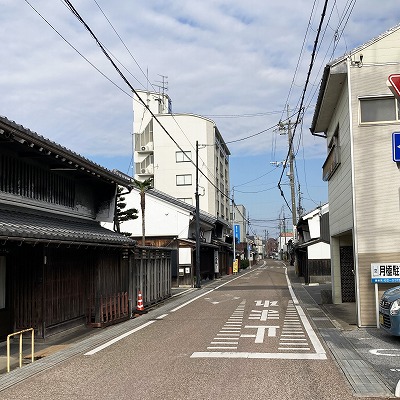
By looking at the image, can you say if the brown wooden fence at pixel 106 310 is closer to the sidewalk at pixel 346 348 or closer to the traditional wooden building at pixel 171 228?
the sidewalk at pixel 346 348

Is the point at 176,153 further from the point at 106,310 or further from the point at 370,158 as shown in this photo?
the point at 370,158

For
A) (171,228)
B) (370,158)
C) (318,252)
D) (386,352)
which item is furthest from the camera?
(171,228)

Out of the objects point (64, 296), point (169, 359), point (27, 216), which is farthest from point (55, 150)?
point (169, 359)

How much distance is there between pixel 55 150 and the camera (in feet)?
39.0

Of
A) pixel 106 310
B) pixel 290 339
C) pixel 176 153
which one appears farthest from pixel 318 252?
pixel 176 153

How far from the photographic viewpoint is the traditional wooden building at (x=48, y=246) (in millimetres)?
10773

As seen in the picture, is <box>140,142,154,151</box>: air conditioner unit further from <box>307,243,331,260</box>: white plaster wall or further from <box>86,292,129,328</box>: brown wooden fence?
<box>86,292,129,328</box>: brown wooden fence

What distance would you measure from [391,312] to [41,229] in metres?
7.43

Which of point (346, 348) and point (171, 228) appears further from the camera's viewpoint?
point (171, 228)

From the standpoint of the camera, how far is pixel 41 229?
34.0ft

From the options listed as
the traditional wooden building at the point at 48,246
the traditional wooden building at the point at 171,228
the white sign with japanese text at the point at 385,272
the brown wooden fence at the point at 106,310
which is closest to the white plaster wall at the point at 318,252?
the traditional wooden building at the point at 171,228

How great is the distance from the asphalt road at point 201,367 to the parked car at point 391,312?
56.6 inches

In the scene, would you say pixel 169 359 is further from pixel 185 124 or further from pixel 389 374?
pixel 185 124

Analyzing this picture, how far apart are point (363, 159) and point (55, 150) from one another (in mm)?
7973
